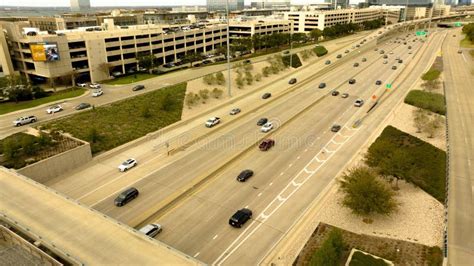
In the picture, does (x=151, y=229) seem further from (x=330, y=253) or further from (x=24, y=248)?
(x=330, y=253)

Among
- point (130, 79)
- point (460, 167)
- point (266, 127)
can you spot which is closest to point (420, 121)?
point (460, 167)

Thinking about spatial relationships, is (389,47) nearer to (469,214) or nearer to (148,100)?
(148,100)

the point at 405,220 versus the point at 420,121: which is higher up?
the point at 420,121

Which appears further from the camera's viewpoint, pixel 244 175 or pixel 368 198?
pixel 244 175

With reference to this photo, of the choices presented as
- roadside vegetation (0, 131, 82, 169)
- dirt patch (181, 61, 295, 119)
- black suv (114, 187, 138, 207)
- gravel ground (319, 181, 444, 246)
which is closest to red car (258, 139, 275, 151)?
gravel ground (319, 181, 444, 246)

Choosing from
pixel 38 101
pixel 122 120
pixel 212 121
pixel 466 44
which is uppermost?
pixel 466 44

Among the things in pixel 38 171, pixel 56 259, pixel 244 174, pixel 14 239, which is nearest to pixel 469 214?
pixel 244 174

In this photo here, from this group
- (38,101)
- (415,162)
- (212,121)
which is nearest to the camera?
(415,162)
